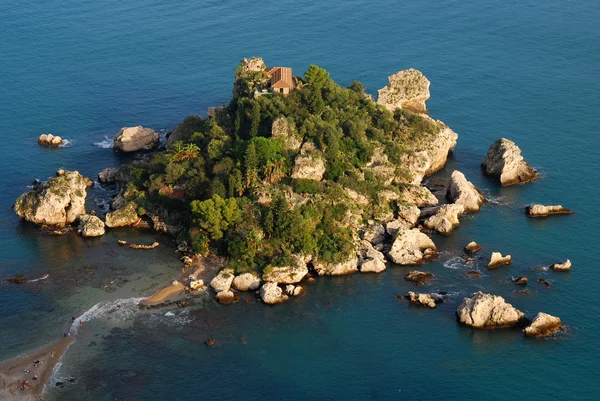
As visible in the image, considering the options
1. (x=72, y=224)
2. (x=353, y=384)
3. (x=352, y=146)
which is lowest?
(x=353, y=384)

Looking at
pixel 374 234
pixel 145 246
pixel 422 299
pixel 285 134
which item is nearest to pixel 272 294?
pixel 422 299

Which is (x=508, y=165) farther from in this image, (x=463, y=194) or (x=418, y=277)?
(x=418, y=277)

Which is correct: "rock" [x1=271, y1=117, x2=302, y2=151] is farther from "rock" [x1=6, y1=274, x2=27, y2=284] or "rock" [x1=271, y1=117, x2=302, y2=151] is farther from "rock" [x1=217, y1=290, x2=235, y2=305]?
"rock" [x1=6, y1=274, x2=27, y2=284]

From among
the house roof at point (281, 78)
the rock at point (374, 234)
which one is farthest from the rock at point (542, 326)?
the house roof at point (281, 78)

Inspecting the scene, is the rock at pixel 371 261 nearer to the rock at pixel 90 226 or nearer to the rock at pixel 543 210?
the rock at pixel 543 210

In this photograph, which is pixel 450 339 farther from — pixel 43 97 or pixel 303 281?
pixel 43 97

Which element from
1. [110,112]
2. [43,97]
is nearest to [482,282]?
[110,112]
